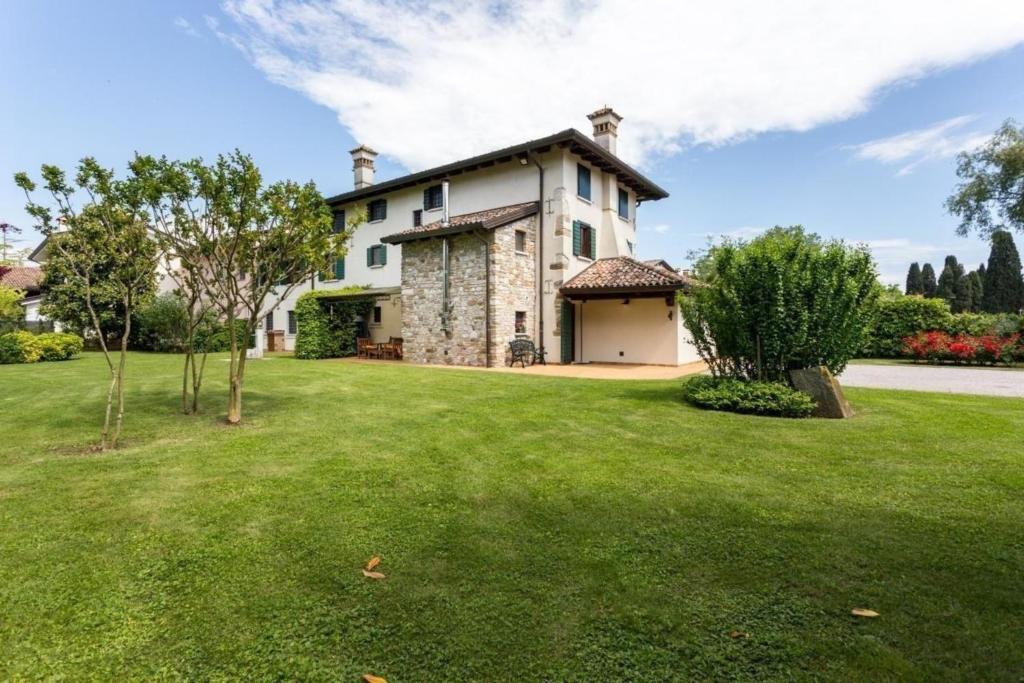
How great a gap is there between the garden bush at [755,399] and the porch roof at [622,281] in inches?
293

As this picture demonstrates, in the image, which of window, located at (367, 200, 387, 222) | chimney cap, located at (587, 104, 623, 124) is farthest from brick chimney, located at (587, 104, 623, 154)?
window, located at (367, 200, 387, 222)

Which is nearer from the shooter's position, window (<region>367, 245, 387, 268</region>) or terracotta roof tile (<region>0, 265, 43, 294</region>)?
window (<region>367, 245, 387, 268</region>)

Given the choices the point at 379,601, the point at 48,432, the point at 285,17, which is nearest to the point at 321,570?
the point at 379,601

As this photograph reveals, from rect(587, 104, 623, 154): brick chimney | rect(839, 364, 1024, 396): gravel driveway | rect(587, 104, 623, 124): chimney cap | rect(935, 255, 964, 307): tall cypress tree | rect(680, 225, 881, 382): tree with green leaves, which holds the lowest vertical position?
rect(839, 364, 1024, 396): gravel driveway

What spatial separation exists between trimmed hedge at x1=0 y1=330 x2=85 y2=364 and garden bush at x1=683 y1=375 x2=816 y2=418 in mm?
21178

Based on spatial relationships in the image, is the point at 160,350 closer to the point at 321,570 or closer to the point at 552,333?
the point at 552,333

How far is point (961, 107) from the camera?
7223 millimetres

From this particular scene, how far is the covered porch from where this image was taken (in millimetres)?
16250

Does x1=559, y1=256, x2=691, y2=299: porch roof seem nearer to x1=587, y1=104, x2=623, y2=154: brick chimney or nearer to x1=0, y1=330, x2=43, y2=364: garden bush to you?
x1=587, y1=104, x2=623, y2=154: brick chimney

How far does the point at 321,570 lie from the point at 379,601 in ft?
1.74

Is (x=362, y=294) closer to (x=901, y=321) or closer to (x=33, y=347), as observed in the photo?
(x=33, y=347)

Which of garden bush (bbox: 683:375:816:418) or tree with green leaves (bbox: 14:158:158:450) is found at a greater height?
tree with green leaves (bbox: 14:158:158:450)

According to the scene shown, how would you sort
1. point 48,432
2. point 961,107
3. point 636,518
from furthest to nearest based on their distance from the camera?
point 961,107
point 48,432
point 636,518

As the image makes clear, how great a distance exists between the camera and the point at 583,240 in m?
18.1
